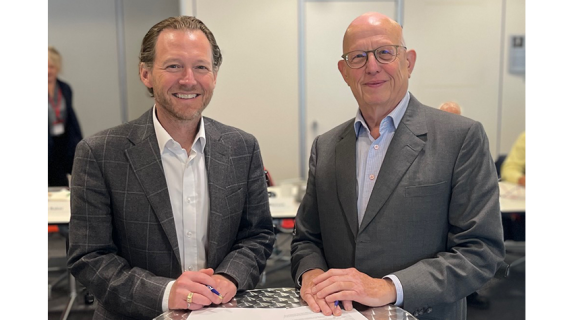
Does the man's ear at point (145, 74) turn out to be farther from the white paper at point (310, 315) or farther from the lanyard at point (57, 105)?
the lanyard at point (57, 105)

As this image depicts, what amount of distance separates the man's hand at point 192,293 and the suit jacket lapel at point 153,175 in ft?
0.56

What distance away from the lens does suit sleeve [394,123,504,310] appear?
1.46 meters

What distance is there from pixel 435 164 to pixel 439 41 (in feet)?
14.8

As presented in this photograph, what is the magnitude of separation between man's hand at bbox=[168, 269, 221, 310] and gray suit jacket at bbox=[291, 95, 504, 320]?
340mm

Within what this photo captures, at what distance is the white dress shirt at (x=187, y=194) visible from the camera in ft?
5.42

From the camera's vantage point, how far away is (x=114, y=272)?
1.54 meters

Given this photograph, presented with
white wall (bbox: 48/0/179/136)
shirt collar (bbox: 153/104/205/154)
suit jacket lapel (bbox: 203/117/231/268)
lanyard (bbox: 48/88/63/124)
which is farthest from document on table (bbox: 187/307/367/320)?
white wall (bbox: 48/0/179/136)

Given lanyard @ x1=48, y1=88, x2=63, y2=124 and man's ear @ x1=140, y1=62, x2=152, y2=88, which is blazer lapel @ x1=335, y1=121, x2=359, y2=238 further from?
lanyard @ x1=48, y1=88, x2=63, y2=124

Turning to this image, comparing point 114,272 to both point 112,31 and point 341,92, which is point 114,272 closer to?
point 341,92

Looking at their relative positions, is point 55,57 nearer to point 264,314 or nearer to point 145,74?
point 145,74

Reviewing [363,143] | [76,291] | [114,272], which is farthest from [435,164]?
[76,291]

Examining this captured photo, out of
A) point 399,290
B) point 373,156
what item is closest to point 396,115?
point 373,156

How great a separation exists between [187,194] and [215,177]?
111mm

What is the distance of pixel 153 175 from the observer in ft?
5.30
